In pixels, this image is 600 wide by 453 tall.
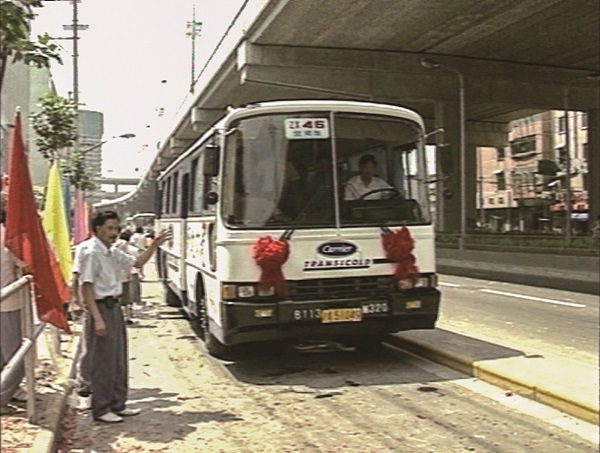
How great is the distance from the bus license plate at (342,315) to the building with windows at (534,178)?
3803cm

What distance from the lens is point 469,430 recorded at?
635 centimetres

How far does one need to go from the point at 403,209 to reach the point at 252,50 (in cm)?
2054

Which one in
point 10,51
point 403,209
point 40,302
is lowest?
point 40,302

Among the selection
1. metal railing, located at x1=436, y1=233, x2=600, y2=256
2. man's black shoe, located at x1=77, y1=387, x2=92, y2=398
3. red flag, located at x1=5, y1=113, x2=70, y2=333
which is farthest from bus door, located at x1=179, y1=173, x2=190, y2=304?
metal railing, located at x1=436, y1=233, x2=600, y2=256

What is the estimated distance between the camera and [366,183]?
8953mm

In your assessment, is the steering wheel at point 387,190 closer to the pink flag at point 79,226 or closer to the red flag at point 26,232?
the red flag at point 26,232

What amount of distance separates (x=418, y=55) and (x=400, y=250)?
23.9 metres

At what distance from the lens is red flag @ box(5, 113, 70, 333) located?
21.6ft

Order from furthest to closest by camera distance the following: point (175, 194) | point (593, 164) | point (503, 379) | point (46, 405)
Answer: point (593, 164) → point (175, 194) → point (503, 379) → point (46, 405)

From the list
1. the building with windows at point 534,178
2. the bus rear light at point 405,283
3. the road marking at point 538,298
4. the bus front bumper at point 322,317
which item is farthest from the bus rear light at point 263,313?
the building with windows at point 534,178

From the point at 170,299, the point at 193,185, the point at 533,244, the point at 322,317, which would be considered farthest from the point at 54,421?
the point at 533,244

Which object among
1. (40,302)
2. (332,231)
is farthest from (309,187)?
(40,302)

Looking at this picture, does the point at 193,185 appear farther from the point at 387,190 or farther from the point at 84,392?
the point at 84,392

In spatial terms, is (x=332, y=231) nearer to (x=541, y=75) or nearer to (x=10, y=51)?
(x=10, y=51)
